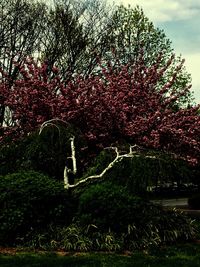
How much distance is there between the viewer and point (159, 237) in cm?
1013

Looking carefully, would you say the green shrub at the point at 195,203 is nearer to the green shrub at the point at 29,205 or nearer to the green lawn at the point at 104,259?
the green shrub at the point at 29,205

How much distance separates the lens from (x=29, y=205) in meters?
Result: 9.85

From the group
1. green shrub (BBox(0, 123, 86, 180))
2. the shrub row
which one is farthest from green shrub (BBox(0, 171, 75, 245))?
green shrub (BBox(0, 123, 86, 180))

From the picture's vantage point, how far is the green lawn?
814 centimetres

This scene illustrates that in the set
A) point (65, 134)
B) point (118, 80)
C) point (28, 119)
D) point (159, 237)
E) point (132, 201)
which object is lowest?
point (159, 237)

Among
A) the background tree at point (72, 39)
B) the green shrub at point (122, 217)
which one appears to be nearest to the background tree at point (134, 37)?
the background tree at point (72, 39)

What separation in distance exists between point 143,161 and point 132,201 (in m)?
1.40

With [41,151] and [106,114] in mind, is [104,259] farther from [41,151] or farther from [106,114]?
[106,114]

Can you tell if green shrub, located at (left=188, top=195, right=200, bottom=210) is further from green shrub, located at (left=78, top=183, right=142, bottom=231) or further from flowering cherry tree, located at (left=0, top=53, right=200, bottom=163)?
green shrub, located at (left=78, top=183, right=142, bottom=231)

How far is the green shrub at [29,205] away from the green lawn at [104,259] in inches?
34.7

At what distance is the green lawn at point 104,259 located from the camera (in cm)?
814

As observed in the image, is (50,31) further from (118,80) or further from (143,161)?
(143,161)

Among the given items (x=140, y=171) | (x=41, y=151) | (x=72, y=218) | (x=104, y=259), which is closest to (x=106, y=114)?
(x=41, y=151)

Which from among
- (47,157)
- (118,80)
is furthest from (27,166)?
(118,80)
